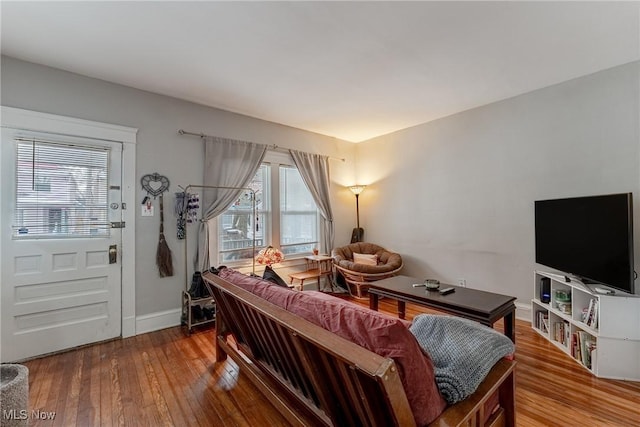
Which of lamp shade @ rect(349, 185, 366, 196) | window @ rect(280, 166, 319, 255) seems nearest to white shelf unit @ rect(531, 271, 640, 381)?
lamp shade @ rect(349, 185, 366, 196)

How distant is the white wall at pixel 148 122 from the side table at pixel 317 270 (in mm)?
1545

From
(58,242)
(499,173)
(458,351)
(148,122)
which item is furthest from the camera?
(499,173)

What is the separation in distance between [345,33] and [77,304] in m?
3.45

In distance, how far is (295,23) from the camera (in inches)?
78.9

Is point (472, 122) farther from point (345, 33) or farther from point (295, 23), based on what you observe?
point (295, 23)

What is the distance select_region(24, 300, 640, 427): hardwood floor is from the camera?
1.71 meters

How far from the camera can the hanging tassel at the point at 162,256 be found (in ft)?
10.1

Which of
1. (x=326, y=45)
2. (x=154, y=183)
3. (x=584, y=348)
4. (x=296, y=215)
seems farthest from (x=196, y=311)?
(x=584, y=348)

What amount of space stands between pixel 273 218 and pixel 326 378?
3.08 m

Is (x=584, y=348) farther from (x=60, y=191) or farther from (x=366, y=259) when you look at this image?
(x=60, y=191)

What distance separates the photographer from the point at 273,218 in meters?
4.11

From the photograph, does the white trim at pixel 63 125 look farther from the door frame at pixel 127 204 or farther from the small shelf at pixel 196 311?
the small shelf at pixel 196 311

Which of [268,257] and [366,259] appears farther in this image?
[366,259]

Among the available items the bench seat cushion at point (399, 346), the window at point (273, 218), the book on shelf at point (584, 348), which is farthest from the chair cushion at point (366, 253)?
the bench seat cushion at point (399, 346)
